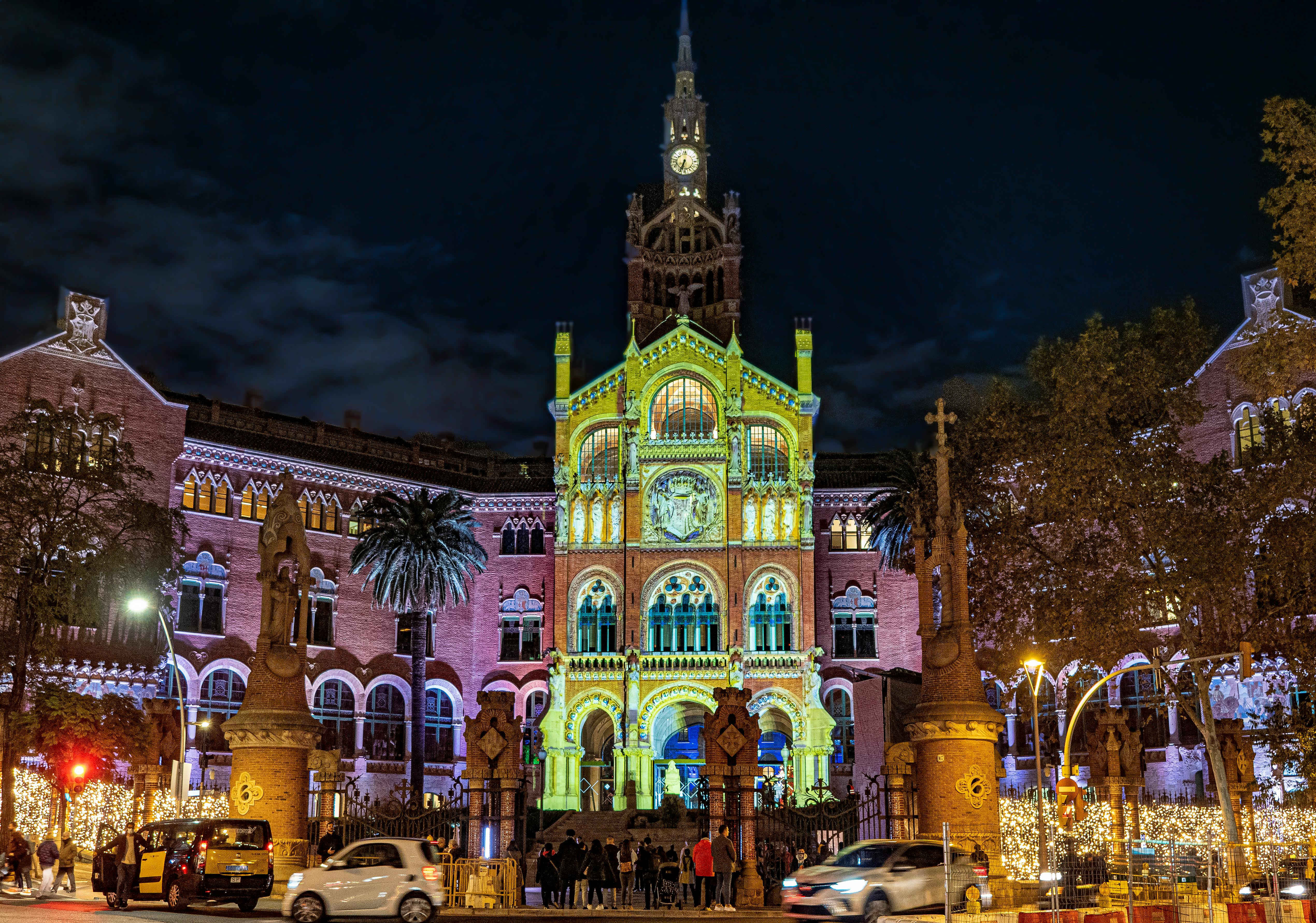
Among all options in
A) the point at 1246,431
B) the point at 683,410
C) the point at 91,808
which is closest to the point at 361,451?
the point at 683,410

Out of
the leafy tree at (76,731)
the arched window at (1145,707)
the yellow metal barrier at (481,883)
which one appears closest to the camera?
the yellow metal barrier at (481,883)

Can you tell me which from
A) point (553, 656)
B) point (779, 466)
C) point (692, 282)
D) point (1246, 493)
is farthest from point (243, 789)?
point (692, 282)

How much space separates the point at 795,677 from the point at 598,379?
1701 centimetres

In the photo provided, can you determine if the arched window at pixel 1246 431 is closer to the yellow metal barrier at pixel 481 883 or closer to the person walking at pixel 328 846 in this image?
the yellow metal barrier at pixel 481 883

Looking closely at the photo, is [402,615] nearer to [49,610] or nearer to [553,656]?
[553,656]

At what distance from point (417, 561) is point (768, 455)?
674 inches

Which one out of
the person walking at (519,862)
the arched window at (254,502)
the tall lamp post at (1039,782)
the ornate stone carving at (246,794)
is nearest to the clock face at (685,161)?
the arched window at (254,502)

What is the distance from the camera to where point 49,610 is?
130ft

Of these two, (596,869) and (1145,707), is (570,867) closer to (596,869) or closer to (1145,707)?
(596,869)

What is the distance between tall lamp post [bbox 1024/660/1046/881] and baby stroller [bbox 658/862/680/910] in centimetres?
751

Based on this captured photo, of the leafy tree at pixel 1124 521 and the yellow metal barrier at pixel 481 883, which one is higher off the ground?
the leafy tree at pixel 1124 521

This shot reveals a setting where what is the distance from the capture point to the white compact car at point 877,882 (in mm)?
22656

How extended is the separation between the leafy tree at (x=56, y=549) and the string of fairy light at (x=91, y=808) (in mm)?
1490

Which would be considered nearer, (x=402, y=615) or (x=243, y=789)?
(x=243, y=789)
